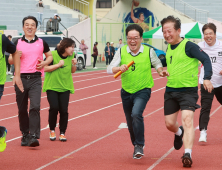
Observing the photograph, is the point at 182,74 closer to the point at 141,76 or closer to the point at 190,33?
the point at 141,76

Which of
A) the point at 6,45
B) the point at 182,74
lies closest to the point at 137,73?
the point at 182,74

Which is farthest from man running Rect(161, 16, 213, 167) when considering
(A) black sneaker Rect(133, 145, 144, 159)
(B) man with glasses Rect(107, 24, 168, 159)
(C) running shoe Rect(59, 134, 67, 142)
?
(C) running shoe Rect(59, 134, 67, 142)

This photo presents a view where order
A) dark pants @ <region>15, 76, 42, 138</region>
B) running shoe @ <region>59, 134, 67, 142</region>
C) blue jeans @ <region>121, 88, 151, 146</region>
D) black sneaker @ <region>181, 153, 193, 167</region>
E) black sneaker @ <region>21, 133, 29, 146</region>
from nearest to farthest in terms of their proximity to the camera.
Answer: black sneaker @ <region>181, 153, 193, 167</region>, blue jeans @ <region>121, 88, 151, 146</region>, dark pants @ <region>15, 76, 42, 138</region>, black sneaker @ <region>21, 133, 29, 146</region>, running shoe @ <region>59, 134, 67, 142</region>

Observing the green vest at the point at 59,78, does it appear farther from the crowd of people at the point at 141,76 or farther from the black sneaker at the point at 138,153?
the black sneaker at the point at 138,153

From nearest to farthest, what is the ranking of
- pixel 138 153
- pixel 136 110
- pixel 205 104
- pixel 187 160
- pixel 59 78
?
pixel 187 160 → pixel 138 153 → pixel 136 110 → pixel 205 104 → pixel 59 78

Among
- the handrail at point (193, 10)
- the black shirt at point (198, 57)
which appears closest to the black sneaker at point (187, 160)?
the black shirt at point (198, 57)

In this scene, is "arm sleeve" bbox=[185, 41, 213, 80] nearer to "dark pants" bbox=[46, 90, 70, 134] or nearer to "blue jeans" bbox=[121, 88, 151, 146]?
"blue jeans" bbox=[121, 88, 151, 146]

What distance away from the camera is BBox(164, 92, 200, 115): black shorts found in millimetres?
5813

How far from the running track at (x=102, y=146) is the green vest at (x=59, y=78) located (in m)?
0.89

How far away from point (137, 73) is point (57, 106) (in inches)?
82.7

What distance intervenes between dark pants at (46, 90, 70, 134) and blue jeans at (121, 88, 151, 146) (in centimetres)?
175

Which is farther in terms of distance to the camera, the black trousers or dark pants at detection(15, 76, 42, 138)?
the black trousers

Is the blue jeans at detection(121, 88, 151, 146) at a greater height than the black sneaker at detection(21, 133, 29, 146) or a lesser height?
greater

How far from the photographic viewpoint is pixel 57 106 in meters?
7.64
